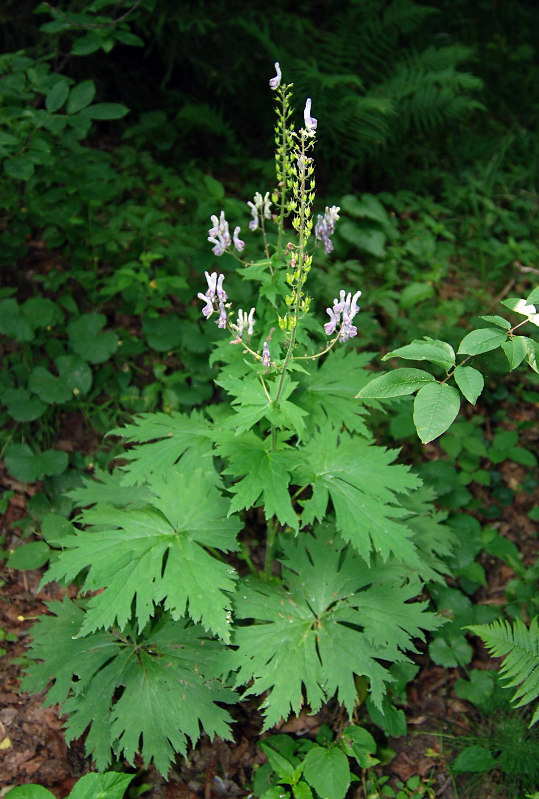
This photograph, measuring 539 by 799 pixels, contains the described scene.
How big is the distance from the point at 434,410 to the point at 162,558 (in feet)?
4.29

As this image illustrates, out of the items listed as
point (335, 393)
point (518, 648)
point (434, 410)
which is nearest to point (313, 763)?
point (518, 648)

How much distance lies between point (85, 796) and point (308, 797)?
36.0 inches

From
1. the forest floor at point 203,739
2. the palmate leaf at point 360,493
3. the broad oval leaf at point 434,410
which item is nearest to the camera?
the broad oval leaf at point 434,410

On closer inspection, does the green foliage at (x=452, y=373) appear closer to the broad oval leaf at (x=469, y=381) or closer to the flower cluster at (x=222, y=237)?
the broad oval leaf at (x=469, y=381)

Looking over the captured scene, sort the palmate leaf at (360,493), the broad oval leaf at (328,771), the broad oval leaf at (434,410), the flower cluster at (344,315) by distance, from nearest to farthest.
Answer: the broad oval leaf at (434,410)
the flower cluster at (344,315)
the palmate leaf at (360,493)
the broad oval leaf at (328,771)

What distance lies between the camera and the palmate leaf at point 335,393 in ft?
9.72

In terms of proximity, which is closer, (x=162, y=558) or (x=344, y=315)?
(x=344, y=315)

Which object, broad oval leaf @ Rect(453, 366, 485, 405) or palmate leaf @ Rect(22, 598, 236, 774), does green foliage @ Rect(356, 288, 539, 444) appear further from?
palmate leaf @ Rect(22, 598, 236, 774)

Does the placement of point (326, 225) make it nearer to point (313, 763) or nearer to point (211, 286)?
point (211, 286)

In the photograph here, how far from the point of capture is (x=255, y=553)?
3.63 metres

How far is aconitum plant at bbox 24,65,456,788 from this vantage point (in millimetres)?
2373

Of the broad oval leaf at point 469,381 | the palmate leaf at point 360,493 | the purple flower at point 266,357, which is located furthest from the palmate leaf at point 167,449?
the broad oval leaf at point 469,381

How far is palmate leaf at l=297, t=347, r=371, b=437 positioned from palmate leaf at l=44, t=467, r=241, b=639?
633mm

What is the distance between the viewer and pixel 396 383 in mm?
1994
